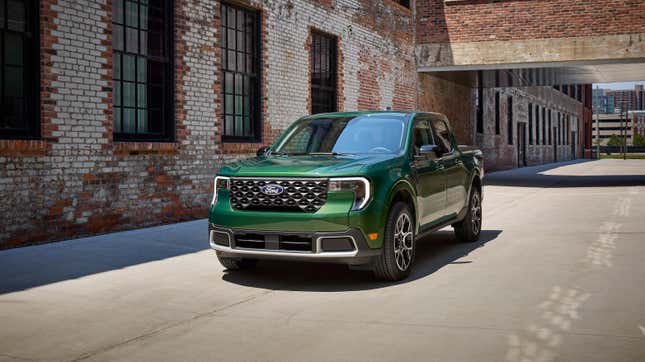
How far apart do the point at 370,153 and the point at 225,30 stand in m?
7.14

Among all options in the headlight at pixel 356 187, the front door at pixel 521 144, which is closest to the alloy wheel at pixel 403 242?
the headlight at pixel 356 187

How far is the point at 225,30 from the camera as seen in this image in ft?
46.3

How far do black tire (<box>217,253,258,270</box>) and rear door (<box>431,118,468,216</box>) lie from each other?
2.46m

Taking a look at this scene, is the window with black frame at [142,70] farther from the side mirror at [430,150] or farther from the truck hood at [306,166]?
the side mirror at [430,150]

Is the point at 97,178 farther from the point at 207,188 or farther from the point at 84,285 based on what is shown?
the point at 84,285

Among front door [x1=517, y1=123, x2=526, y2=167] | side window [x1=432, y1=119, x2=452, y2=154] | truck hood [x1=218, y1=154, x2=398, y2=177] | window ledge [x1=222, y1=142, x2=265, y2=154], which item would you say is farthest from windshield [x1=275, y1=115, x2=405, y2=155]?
front door [x1=517, y1=123, x2=526, y2=167]

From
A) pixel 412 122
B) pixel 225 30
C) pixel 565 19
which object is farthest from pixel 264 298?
pixel 565 19

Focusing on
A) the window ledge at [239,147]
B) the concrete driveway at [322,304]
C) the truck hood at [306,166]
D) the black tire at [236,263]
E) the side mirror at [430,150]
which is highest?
the window ledge at [239,147]

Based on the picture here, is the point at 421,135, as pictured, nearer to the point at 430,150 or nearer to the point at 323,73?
the point at 430,150

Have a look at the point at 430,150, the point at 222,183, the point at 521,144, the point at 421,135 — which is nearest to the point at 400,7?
the point at 421,135

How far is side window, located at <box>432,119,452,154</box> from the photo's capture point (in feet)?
30.4

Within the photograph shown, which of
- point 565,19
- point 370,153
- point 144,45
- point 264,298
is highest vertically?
point 565,19

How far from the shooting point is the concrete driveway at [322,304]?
16.1 feet

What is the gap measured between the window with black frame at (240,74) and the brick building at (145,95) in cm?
3
